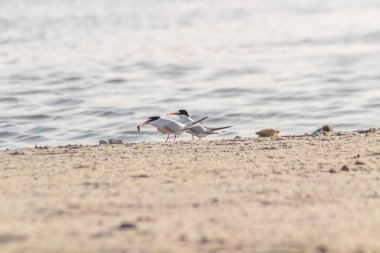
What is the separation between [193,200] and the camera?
6.80 m

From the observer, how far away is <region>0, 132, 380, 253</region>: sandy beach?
19.0 feet

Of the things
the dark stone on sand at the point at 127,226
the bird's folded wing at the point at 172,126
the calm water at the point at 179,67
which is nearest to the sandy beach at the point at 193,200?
the dark stone on sand at the point at 127,226

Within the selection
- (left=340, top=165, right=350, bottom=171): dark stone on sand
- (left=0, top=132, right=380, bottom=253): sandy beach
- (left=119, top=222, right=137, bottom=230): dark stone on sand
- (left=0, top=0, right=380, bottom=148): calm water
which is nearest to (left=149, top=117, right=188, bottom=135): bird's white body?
(left=0, top=0, right=380, bottom=148): calm water

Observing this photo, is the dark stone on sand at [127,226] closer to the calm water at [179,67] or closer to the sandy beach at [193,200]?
the sandy beach at [193,200]

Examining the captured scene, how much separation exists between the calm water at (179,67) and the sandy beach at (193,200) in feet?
12.7

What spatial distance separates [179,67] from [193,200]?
13.0m

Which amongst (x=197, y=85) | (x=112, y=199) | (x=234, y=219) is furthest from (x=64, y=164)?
(x=197, y=85)

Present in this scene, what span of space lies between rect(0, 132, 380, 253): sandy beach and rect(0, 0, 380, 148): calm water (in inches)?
153

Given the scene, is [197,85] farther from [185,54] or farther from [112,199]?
[112,199]

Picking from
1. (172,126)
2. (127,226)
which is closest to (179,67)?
(172,126)

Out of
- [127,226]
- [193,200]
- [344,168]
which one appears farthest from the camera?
[344,168]

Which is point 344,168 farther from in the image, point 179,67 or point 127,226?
point 179,67

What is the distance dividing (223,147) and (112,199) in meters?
3.13

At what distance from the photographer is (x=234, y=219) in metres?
6.26
